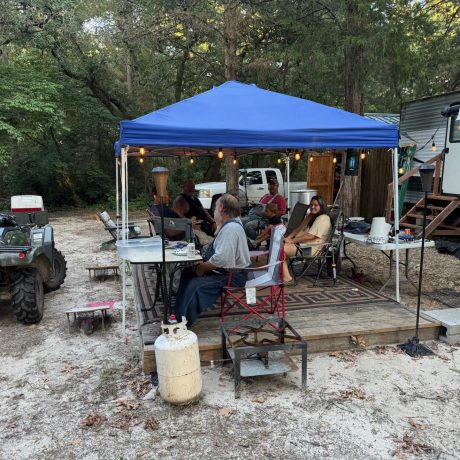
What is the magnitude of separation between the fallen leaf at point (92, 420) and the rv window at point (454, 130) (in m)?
8.49

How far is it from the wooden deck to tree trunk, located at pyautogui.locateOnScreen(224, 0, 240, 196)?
599 cm

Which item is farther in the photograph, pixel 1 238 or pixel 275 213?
pixel 275 213

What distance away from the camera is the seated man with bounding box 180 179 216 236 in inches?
267

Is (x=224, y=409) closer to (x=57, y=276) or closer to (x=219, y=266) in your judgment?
(x=219, y=266)

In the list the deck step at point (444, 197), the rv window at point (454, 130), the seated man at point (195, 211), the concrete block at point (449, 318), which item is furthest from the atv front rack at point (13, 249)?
the rv window at point (454, 130)

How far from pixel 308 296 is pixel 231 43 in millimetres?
7986

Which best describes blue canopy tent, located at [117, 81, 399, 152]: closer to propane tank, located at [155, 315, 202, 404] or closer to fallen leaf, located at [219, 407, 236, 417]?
propane tank, located at [155, 315, 202, 404]

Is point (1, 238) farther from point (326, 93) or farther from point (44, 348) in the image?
point (326, 93)

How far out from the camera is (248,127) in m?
3.94

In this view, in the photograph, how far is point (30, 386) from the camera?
320 cm

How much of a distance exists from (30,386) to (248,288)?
1.88m

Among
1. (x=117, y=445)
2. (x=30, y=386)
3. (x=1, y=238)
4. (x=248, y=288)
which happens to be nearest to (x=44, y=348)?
(x=30, y=386)

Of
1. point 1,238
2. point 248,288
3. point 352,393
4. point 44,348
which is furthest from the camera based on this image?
point 1,238

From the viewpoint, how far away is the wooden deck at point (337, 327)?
3479mm
